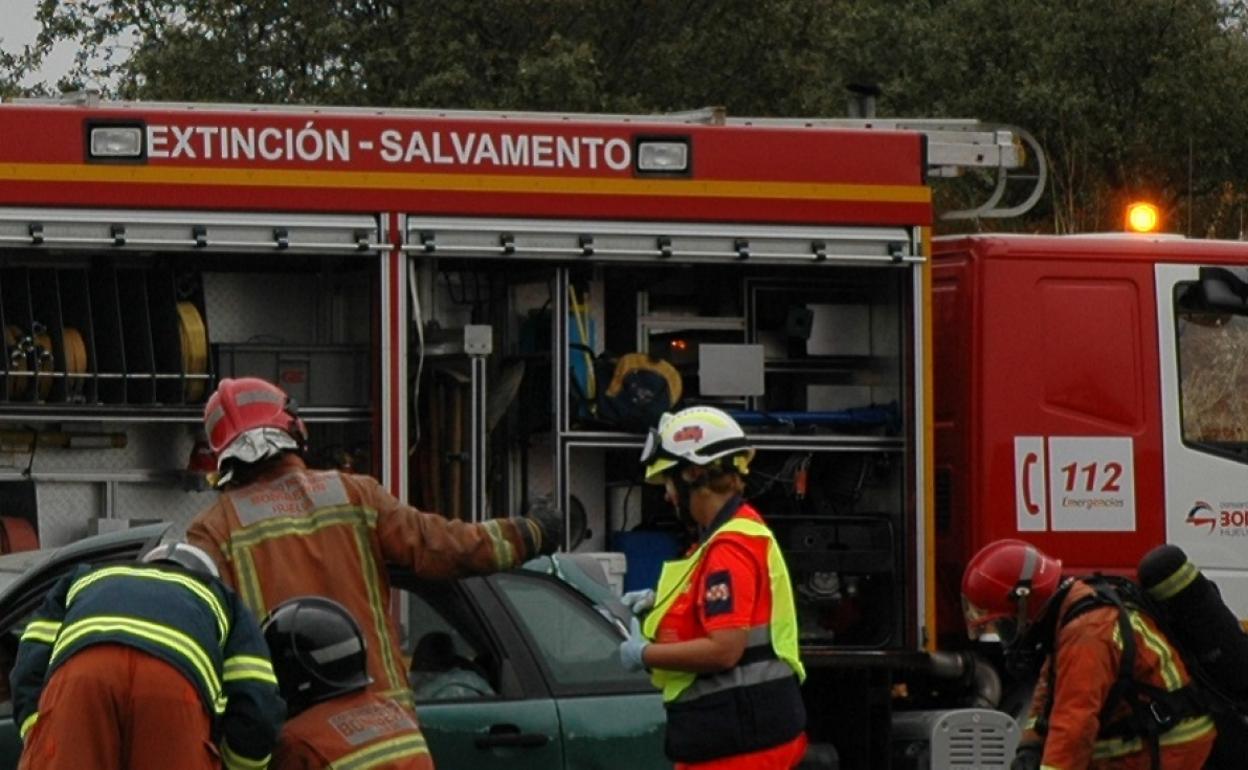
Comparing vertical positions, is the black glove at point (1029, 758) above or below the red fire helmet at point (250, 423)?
below

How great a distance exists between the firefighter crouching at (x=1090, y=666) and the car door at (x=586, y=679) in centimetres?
96

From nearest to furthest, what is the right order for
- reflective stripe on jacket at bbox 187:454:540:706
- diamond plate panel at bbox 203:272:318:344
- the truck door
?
reflective stripe on jacket at bbox 187:454:540:706
diamond plate panel at bbox 203:272:318:344
the truck door

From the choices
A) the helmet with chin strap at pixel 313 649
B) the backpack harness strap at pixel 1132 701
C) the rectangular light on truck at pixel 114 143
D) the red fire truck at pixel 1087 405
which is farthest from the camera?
the red fire truck at pixel 1087 405

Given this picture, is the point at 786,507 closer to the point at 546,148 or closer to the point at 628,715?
the point at 546,148

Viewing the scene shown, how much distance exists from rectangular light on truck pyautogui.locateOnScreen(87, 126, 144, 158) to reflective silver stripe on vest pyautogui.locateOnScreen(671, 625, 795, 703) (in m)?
3.66

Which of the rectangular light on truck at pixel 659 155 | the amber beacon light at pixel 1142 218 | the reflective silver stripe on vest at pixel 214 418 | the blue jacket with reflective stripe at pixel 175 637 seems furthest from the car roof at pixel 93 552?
the amber beacon light at pixel 1142 218

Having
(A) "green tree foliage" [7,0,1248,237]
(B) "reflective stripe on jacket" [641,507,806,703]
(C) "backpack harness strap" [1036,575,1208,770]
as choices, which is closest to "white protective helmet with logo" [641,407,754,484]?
(B) "reflective stripe on jacket" [641,507,806,703]

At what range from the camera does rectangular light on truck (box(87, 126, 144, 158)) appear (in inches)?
359

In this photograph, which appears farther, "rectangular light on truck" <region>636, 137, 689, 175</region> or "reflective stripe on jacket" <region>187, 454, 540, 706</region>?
"rectangular light on truck" <region>636, 137, 689, 175</region>

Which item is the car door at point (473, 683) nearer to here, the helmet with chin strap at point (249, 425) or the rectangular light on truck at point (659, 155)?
the helmet with chin strap at point (249, 425)

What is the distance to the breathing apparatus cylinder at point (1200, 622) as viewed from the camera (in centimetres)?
705

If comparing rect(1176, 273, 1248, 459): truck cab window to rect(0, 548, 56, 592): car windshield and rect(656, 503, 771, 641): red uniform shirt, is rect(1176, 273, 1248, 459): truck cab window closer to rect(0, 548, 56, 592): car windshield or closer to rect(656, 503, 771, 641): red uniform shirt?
rect(656, 503, 771, 641): red uniform shirt

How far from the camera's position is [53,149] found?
9086 millimetres

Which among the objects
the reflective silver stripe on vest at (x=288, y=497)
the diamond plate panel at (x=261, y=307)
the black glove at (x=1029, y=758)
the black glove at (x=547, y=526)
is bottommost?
the black glove at (x=1029, y=758)
